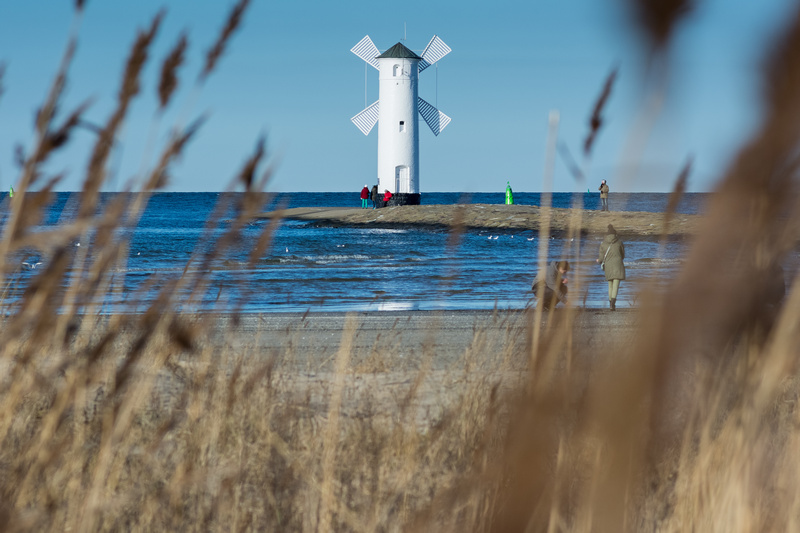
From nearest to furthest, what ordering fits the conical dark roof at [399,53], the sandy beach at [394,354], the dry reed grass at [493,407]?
the dry reed grass at [493,407] → the sandy beach at [394,354] → the conical dark roof at [399,53]

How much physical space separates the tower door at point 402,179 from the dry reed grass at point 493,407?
135ft

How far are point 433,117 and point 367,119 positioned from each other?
146 inches

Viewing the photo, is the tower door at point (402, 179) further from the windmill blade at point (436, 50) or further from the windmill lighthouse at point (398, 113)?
the windmill blade at point (436, 50)

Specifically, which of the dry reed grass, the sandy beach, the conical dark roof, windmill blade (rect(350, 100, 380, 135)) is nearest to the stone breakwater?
windmill blade (rect(350, 100, 380, 135))

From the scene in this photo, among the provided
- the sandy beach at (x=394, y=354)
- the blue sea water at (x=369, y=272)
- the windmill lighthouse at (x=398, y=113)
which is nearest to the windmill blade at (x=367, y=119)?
the windmill lighthouse at (x=398, y=113)

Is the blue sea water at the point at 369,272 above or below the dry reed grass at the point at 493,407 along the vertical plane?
below

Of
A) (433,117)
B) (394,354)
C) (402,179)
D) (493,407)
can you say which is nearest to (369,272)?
(394,354)

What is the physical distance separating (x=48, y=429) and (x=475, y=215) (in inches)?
1502

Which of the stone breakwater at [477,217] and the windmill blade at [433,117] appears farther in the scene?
the windmill blade at [433,117]

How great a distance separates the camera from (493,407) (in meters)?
1.18

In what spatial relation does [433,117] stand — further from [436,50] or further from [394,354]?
[394,354]

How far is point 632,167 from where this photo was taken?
0.55 meters

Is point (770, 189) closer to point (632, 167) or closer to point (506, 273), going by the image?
point (632, 167)

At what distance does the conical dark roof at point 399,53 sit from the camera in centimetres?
4388
